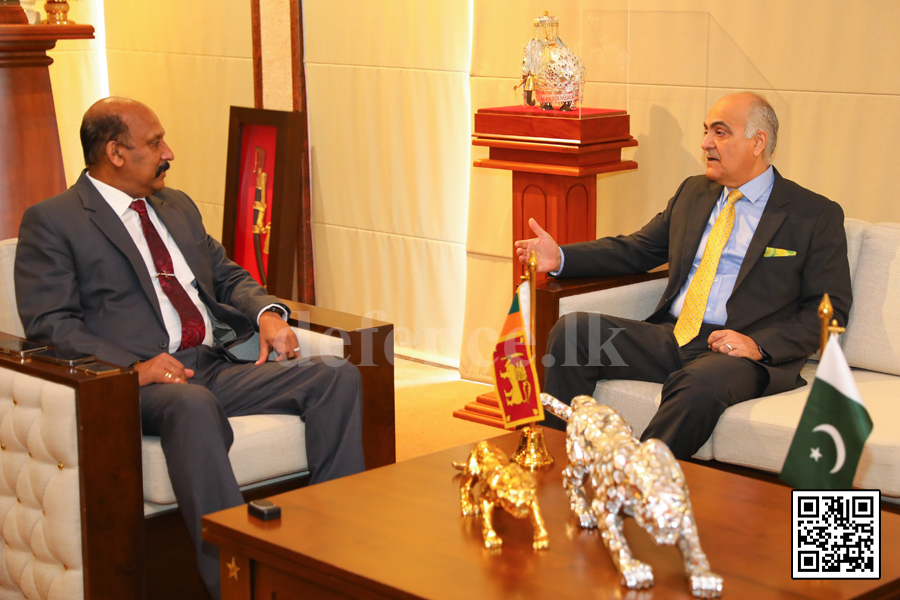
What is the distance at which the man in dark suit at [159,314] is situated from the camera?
2.47m

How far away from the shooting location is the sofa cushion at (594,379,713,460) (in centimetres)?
286

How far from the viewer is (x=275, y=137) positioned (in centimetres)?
519

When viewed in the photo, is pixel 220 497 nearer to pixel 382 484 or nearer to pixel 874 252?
pixel 382 484

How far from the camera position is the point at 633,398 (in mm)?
2900

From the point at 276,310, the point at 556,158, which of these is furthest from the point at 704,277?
the point at 276,310

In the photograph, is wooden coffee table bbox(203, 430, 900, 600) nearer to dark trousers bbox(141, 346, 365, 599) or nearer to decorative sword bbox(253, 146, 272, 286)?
dark trousers bbox(141, 346, 365, 599)

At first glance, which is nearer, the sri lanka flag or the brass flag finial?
the brass flag finial

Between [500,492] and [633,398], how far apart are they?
1.17 meters

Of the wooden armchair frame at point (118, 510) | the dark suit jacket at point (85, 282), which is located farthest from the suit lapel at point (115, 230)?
the wooden armchair frame at point (118, 510)

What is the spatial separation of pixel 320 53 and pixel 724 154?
9.04 ft

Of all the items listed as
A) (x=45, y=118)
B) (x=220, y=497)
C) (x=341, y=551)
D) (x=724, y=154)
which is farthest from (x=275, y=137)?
(x=341, y=551)

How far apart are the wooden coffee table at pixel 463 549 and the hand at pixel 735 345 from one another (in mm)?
788

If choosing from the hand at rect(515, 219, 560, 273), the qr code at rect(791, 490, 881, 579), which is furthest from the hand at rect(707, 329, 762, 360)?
the qr code at rect(791, 490, 881, 579)

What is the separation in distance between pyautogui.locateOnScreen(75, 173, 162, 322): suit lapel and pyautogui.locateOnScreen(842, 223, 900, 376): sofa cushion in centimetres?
203
